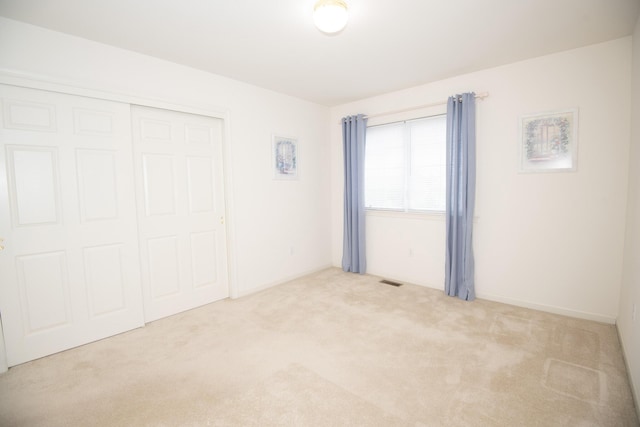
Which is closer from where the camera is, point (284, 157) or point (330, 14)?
point (330, 14)

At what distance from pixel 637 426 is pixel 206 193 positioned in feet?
12.4

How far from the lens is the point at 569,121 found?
286 cm

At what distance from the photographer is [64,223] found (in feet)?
8.12

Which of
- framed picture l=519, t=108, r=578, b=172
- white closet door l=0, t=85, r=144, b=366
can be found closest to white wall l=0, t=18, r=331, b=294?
white closet door l=0, t=85, r=144, b=366

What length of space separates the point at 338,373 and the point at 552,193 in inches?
107

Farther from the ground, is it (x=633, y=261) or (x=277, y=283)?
(x=633, y=261)

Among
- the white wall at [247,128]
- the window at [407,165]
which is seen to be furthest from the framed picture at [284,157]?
the window at [407,165]

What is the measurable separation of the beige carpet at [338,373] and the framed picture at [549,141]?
59.4 inches

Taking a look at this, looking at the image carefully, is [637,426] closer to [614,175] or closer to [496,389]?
[496,389]

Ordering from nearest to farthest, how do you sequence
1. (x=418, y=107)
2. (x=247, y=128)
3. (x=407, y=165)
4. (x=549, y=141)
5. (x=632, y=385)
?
(x=632, y=385) → (x=549, y=141) → (x=247, y=128) → (x=418, y=107) → (x=407, y=165)

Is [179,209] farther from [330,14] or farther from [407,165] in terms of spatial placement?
[407,165]

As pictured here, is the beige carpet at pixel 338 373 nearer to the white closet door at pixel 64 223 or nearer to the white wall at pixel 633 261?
the white wall at pixel 633 261

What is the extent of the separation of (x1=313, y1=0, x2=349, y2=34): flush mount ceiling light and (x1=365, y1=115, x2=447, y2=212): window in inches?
85.3

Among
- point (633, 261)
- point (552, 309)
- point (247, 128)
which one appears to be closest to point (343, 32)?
point (247, 128)
